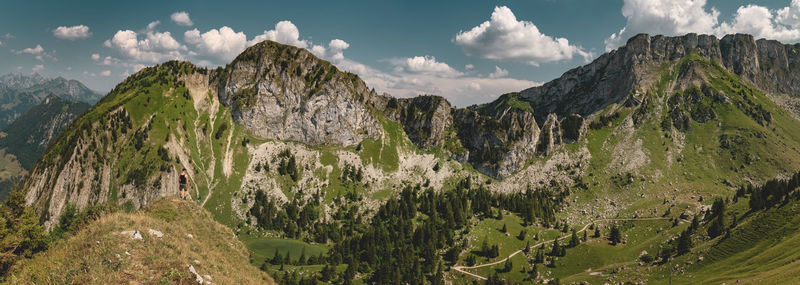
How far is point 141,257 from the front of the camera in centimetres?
1950

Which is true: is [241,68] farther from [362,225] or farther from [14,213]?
[14,213]

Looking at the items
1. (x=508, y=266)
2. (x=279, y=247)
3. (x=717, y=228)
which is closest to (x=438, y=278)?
(x=508, y=266)

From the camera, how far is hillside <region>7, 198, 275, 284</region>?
16.8m

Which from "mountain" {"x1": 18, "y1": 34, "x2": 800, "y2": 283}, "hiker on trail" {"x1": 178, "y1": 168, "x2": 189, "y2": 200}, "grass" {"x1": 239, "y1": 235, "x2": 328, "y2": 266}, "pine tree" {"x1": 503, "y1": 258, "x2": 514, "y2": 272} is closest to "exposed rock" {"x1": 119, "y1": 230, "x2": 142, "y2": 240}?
"hiker on trail" {"x1": 178, "y1": 168, "x2": 189, "y2": 200}

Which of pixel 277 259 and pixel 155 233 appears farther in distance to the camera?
pixel 277 259

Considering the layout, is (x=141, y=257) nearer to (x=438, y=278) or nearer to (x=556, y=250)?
(x=438, y=278)

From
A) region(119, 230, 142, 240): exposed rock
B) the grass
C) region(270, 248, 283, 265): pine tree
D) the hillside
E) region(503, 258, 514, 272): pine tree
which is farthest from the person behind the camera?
the grass

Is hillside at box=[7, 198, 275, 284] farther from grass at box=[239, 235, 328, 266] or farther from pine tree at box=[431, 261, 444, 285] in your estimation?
grass at box=[239, 235, 328, 266]

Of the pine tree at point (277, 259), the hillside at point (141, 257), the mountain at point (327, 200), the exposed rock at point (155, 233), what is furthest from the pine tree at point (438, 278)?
the exposed rock at point (155, 233)

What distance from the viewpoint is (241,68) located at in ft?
654

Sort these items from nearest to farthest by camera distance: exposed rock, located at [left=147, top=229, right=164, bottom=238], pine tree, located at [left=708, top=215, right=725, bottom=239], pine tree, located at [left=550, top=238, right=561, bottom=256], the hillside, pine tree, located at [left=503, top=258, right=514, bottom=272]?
the hillside → exposed rock, located at [left=147, top=229, right=164, bottom=238] → pine tree, located at [left=708, top=215, right=725, bottom=239] → pine tree, located at [left=503, top=258, right=514, bottom=272] → pine tree, located at [left=550, top=238, right=561, bottom=256]

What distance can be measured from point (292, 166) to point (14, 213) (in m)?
143

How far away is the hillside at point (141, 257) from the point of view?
55.3 feet

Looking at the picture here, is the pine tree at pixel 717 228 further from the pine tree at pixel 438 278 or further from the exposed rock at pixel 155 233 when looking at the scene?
the exposed rock at pixel 155 233
